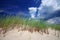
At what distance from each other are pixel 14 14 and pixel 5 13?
0.12m

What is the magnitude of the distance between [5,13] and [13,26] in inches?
8.0

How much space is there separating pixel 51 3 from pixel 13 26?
0.58 meters

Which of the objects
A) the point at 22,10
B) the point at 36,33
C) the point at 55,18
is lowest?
the point at 36,33

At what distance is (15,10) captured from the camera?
1.71 metres

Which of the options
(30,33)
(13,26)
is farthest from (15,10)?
(30,33)

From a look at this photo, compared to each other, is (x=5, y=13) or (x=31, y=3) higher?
(x=31, y=3)

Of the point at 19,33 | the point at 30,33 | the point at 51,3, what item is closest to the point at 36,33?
the point at 30,33

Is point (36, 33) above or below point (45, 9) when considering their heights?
below

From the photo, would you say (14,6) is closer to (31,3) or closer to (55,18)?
(31,3)

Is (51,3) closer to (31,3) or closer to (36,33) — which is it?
(31,3)

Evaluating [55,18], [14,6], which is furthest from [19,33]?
[55,18]

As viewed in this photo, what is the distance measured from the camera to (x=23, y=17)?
170 centimetres

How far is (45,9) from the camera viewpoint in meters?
1.69

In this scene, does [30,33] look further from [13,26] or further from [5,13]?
[5,13]
